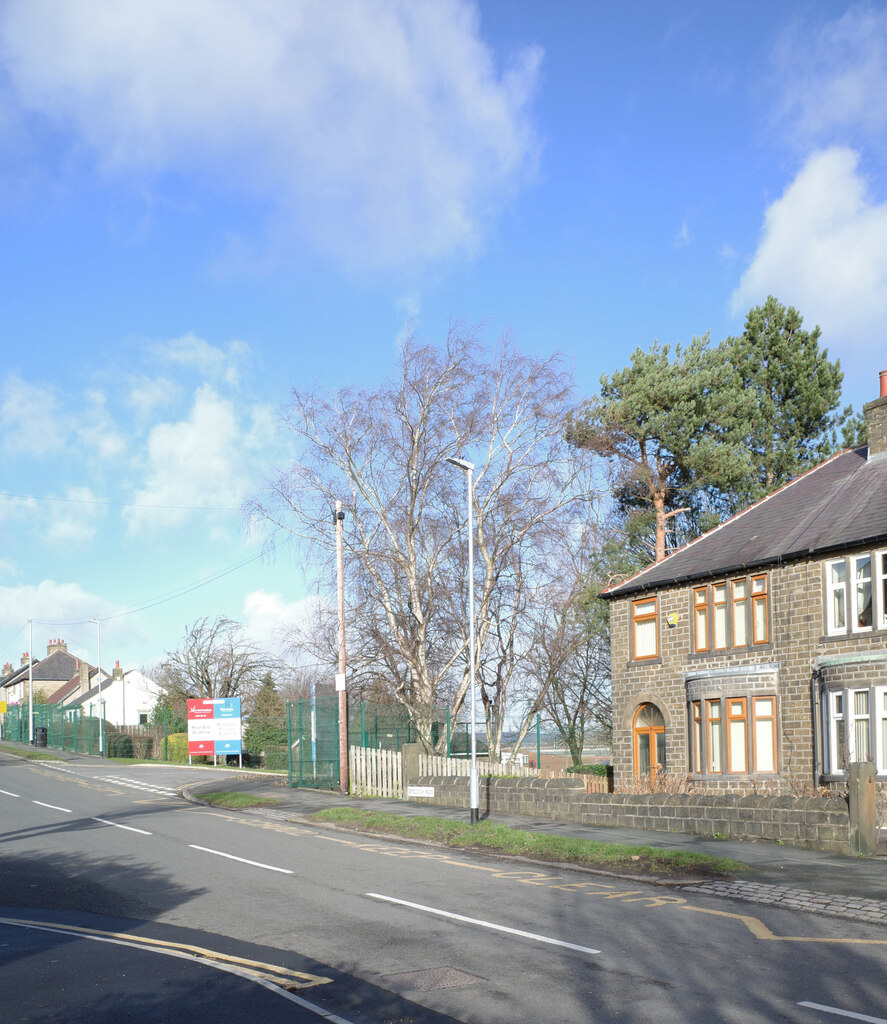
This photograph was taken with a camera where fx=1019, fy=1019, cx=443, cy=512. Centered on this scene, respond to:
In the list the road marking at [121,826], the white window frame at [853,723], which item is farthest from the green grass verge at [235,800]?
the white window frame at [853,723]

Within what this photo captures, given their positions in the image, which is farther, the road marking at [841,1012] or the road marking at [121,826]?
the road marking at [121,826]

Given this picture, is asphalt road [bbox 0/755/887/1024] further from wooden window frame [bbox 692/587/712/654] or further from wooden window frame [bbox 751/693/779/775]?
wooden window frame [bbox 692/587/712/654]

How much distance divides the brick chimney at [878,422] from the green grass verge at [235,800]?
18.1m

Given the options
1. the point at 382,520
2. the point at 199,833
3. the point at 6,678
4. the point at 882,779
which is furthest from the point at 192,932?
the point at 6,678

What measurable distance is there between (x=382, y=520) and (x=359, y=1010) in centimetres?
2715

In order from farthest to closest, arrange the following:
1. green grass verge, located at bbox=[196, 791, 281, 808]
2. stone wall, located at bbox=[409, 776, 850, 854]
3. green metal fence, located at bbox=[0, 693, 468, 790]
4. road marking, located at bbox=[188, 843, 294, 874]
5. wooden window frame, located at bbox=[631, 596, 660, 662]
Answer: green metal fence, located at bbox=[0, 693, 468, 790], wooden window frame, located at bbox=[631, 596, 660, 662], green grass verge, located at bbox=[196, 791, 281, 808], stone wall, located at bbox=[409, 776, 850, 854], road marking, located at bbox=[188, 843, 294, 874]

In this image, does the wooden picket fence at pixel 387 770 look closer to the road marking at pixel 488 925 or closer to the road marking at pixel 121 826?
the road marking at pixel 121 826

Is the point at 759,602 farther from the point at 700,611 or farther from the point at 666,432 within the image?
the point at 666,432

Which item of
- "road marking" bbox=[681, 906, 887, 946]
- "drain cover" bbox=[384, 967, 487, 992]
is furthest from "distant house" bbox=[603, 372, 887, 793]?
"drain cover" bbox=[384, 967, 487, 992]

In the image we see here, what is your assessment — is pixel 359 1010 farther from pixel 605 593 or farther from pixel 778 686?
pixel 605 593

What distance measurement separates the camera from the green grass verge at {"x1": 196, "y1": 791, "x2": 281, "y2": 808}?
86.4 ft

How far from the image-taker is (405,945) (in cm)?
936

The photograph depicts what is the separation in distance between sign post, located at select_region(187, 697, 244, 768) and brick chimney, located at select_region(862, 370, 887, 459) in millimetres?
29944

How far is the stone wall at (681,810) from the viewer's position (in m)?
16.4
